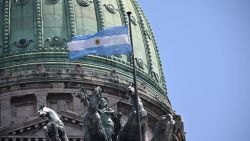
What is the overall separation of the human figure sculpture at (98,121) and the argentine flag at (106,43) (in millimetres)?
2256

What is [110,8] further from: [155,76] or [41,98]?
[41,98]

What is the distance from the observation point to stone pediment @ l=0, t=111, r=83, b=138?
6500cm

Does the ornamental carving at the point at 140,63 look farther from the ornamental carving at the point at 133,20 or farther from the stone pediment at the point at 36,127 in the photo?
the stone pediment at the point at 36,127

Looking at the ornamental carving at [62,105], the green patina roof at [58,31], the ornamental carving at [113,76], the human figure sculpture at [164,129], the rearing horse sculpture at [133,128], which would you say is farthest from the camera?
the green patina roof at [58,31]

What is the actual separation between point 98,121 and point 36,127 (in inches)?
811

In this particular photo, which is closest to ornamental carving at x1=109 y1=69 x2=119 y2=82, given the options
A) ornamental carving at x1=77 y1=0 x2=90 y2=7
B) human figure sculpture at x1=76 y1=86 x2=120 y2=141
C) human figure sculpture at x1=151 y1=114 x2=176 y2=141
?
ornamental carving at x1=77 y1=0 x2=90 y2=7

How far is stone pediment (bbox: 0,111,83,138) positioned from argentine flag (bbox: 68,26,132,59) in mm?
16761

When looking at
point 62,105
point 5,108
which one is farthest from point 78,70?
point 5,108

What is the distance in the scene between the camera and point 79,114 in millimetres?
66688

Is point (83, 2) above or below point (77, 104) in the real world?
above

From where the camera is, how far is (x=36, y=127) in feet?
214

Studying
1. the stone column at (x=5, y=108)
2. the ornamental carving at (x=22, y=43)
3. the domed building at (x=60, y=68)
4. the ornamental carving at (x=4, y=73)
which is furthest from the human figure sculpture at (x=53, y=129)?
the ornamental carving at (x=22, y=43)

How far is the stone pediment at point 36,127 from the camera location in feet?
213

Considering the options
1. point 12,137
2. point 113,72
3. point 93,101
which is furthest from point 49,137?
point 113,72
